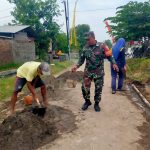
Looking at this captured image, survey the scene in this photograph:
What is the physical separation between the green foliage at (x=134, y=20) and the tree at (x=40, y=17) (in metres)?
10.0

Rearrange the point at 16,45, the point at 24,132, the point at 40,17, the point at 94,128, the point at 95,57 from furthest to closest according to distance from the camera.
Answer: the point at 40,17, the point at 16,45, the point at 95,57, the point at 94,128, the point at 24,132

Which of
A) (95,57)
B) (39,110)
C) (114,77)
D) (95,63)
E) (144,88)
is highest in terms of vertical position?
(95,57)

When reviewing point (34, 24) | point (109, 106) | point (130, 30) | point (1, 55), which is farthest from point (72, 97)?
point (34, 24)

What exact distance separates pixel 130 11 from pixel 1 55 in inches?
377

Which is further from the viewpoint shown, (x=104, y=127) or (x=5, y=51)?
(x=5, y=51)

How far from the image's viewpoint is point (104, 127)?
6871mm

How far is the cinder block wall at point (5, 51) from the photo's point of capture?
71.5 ft

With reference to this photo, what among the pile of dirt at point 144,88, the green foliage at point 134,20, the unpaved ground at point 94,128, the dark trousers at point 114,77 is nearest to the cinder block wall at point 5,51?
the green foliage at point 134,20

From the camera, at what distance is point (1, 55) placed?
21750mm

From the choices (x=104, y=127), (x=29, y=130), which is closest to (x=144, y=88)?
(x=104, y=127)

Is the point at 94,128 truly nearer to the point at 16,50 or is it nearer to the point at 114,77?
the point at 114,77

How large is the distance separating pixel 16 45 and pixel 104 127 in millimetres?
18423

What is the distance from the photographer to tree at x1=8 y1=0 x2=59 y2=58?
31375 millimetres

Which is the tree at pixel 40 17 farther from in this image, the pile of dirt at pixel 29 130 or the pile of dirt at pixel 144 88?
the pile of dirt at pixel 29 130
